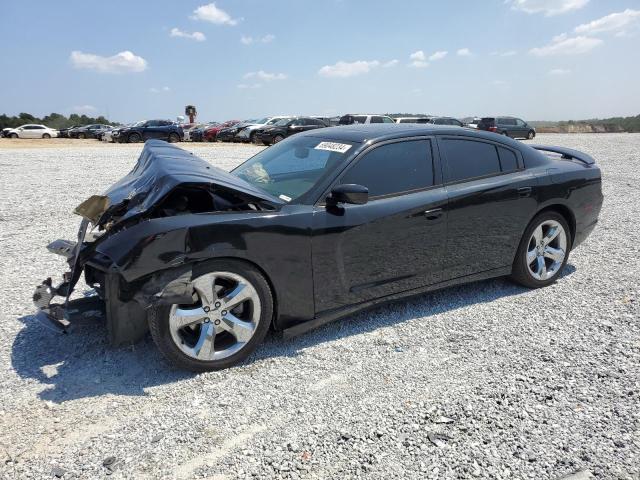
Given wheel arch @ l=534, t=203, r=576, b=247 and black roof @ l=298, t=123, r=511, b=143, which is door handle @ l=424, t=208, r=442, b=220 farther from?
wheel arch @ l=534, t=203, r=576, b=247

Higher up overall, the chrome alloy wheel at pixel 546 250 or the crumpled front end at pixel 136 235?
the crumpled front end at pixel 136 235

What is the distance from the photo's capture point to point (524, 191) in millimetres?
4184

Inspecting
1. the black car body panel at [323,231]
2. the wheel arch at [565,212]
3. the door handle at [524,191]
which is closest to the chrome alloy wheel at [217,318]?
the black car body panel at [323,231]

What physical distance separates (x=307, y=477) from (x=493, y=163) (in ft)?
10.2

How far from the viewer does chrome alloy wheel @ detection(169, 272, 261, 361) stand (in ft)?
9.50

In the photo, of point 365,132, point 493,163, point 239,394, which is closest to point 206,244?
point 239,394

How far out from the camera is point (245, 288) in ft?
9.84

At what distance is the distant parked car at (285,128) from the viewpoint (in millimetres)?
25703

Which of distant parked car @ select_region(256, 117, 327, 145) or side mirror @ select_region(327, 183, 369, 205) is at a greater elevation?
distant parked car @ select_region(256, 117, 327, 145)

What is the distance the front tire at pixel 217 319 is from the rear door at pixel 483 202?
5.40 feet

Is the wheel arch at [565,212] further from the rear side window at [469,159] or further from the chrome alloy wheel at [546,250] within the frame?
the rear side window at [469,159]

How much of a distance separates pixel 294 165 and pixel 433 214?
1.17 metres

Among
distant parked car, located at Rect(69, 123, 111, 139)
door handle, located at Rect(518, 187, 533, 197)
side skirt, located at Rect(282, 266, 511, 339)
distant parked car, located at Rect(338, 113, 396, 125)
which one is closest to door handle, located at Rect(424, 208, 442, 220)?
side skirt, located at Rect(282, 266, 511, 339)

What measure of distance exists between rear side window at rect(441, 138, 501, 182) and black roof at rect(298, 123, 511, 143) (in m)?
0.09
